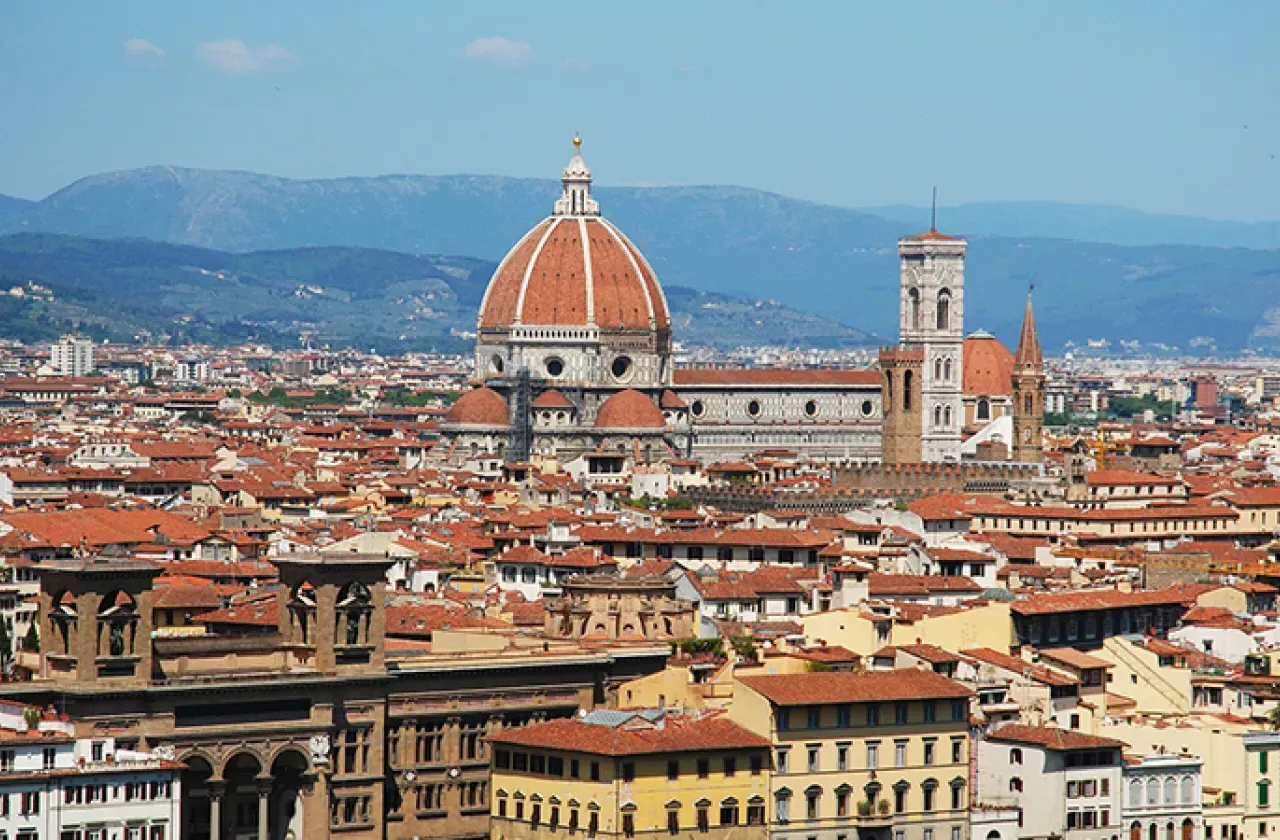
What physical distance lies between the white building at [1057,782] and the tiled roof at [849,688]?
48.1 inches

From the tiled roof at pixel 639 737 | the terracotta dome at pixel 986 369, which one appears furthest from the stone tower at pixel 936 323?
the tiled roof at pixel 639 737

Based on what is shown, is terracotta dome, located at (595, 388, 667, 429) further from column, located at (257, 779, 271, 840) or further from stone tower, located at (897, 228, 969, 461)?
column, located at (257, 779, 271, 840)

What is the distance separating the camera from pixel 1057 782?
180ft

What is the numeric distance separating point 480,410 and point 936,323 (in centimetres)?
2262

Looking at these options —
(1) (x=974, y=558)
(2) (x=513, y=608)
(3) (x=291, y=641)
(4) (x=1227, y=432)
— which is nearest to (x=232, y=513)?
(1) (x=974, y=558)

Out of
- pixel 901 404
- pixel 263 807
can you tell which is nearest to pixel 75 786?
pixel 263 807

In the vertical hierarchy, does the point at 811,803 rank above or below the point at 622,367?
below

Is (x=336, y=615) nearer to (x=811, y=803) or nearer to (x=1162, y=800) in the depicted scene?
(x=811, y=803)

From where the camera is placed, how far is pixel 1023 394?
153m

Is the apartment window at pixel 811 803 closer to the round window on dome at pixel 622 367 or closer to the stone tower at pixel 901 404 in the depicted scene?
the stone tower at pixel 901 404

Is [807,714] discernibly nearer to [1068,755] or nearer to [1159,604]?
[1068,755]

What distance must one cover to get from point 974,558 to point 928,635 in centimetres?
1575

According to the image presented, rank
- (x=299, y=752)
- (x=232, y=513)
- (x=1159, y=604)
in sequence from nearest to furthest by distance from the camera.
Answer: (x=299, y=752), (x=1159, y=604), (x=232, y=513)

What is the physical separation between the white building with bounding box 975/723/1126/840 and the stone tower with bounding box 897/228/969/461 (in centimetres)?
10458
